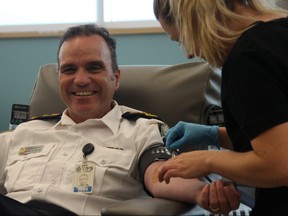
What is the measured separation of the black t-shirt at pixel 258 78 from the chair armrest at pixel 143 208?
0.24 m

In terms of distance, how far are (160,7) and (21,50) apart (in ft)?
6.35

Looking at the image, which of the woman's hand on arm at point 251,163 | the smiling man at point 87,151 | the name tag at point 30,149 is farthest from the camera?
the name tag at point 30,149

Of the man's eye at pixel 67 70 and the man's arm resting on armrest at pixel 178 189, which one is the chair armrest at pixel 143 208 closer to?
the man's arm resting on armrest at pixel 178 189

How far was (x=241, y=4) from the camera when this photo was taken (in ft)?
3.34

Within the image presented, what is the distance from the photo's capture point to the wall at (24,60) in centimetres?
273

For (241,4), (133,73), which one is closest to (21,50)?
(133,73)

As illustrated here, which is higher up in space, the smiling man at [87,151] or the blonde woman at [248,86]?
the blonde woman at [248,86]

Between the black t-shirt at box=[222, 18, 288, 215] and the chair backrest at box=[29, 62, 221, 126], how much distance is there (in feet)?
2.40

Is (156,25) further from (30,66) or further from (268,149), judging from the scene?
(268,149)

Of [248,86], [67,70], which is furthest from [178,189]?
[67,70]

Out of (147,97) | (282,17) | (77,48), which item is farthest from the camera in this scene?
(147,97)

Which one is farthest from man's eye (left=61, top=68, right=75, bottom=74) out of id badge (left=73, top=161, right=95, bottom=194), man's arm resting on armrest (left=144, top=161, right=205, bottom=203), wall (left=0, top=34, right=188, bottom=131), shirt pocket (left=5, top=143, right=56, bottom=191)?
wall (left=0, top=34, right=188, bottom=131)

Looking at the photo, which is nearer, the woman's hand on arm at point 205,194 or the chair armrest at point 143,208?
the chair armrest at point 143,208

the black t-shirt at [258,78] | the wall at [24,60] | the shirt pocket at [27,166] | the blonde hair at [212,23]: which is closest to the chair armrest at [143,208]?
the black t-shirt at [258,78]
